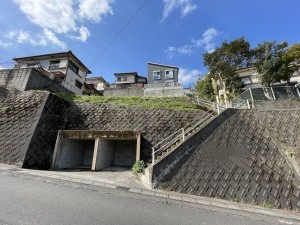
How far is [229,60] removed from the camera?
19.7 m

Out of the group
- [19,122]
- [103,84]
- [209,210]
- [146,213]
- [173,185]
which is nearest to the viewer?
[146,213]

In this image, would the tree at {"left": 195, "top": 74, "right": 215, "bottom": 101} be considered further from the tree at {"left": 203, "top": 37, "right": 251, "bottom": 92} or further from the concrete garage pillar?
the concrete garage pillar

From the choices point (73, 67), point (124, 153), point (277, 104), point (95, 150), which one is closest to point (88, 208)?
point (95, 150)

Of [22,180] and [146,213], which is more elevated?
[22,180]

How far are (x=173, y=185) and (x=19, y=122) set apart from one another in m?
10.1

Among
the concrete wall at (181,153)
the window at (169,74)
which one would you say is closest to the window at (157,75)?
the window at (169,74)

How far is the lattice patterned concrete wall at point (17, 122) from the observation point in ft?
28.8

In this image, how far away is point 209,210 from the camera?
5.01 metres

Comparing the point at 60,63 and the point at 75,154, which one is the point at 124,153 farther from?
the point at 60,63

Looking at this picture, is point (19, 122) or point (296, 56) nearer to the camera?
point (19, 122)

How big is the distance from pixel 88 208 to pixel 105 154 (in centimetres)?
750

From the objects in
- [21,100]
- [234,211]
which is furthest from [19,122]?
[234,211]

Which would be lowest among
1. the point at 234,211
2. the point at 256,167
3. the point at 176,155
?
the point at 234,211

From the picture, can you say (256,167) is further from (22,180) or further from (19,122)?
(19,122)
